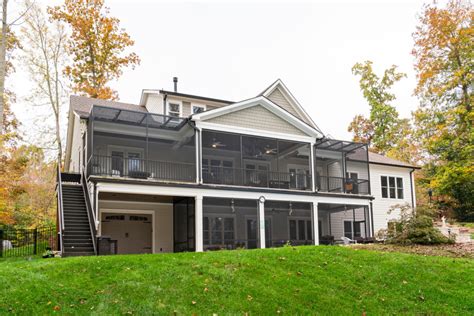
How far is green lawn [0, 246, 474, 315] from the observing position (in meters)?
9.46

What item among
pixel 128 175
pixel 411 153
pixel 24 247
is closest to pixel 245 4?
pixel 128 175

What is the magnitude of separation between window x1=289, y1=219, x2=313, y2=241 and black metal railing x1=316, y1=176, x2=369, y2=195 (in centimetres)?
263

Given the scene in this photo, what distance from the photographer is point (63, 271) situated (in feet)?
35.7

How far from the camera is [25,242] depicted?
22234 mm

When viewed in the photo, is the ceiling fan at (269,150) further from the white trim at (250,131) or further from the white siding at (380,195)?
the white siding at (380,195)

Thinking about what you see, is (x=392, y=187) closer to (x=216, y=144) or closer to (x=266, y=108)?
(x=266, y=108)

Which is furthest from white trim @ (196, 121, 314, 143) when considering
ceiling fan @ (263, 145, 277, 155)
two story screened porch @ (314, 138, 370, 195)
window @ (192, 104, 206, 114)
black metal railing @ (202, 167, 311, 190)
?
window @ (192, 104, 206, 114)

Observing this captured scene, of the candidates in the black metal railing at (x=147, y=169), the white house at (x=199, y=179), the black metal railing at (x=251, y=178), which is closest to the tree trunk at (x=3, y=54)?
the white house at (x=199, y=179)

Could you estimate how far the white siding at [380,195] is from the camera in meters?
29.3

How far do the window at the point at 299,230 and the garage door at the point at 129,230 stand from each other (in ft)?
29.1

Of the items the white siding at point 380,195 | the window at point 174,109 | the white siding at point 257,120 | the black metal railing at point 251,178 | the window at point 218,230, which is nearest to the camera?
the black metal railing at point 251,178

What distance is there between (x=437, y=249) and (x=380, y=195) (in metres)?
14.5

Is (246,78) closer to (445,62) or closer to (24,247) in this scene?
(445,62)

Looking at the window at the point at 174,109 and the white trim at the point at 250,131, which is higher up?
the window at the point at 174,109
